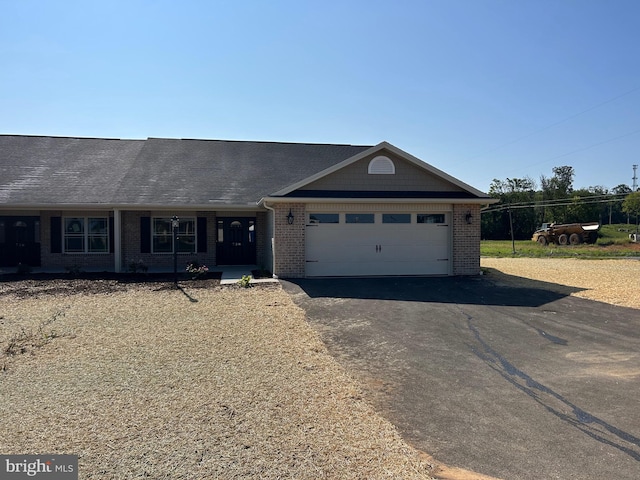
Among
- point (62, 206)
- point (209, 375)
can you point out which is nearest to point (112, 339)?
point (209, 375)

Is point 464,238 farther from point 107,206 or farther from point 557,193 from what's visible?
point 557,193

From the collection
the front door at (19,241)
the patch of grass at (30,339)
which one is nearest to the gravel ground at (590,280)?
the patch of grass at (30,339)

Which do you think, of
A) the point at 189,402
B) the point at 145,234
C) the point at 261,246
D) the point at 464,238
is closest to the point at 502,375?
the point at 189,402

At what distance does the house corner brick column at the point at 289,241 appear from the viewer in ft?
43.3

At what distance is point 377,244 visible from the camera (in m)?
13.9

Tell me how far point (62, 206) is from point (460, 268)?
44.0 feet

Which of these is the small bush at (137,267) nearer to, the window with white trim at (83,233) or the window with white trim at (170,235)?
the window with white trim at (170,235)

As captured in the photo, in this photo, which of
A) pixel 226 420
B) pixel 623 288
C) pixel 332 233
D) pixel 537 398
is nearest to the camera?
pixel 226 420

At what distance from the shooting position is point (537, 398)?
14.8 ft

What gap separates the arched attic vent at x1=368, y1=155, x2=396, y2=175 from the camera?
13859 millimetres

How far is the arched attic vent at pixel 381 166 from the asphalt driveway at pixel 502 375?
497 centimetres

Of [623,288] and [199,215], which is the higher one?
[199,215]

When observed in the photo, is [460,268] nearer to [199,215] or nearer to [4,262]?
[199,215]

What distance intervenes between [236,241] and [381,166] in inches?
257
